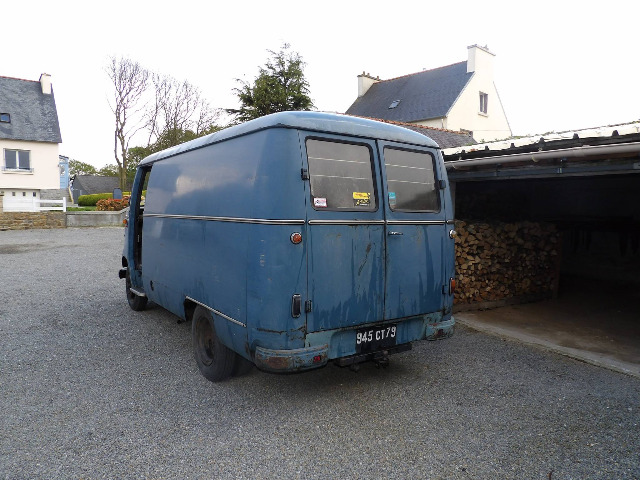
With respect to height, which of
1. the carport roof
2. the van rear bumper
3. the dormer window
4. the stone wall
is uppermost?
the dormer window

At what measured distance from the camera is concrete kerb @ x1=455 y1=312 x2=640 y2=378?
501 centimetres

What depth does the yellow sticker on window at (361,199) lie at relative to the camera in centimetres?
391

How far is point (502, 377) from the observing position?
4676mm

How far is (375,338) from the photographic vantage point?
13.1ft

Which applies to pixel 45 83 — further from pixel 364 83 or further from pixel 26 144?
pixel 364 83

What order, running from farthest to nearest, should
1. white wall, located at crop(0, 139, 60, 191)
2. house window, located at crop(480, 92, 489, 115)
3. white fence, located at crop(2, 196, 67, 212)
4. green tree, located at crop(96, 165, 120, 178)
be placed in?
green tree, located at crop(96, 165, 120, 178)
house window, located at crop(480, 92, 489, 115)
white wall, located at crop(0, 139, 60, 191)
white fence, located at crop(2, 196, 67, 212)

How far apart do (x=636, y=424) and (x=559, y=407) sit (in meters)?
0.56

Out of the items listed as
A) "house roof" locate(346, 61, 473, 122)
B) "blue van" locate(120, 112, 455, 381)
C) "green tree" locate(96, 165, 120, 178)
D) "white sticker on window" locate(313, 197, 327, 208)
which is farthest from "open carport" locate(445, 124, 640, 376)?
"green tree" locate(96, 165, 120, 178)

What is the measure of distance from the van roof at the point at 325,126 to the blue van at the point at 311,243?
1cm

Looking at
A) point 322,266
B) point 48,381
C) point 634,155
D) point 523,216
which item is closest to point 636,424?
point 634,155

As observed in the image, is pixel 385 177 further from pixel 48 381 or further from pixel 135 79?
pixel 135 79

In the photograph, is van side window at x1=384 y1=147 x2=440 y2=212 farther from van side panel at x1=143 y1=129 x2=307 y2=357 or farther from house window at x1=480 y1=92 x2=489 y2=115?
house window at x1=480 y1=92 x2=489 y2=115

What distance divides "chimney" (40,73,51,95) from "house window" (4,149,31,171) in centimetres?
590

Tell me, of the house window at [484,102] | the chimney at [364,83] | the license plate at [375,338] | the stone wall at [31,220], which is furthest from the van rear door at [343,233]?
the chimney at [364,83]
